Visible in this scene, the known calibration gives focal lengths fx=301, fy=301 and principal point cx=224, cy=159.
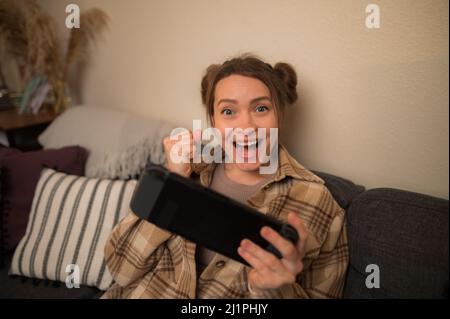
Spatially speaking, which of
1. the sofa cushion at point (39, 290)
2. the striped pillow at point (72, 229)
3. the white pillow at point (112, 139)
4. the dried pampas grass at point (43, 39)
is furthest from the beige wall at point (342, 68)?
the sofa cushion at point (39, 290)

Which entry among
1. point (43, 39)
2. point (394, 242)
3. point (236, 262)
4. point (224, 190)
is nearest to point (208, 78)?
point (224, 190)

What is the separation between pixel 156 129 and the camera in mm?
1109

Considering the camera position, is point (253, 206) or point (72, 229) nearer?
point (253, 206)

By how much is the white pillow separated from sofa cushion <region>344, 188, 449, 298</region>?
0.67 meters

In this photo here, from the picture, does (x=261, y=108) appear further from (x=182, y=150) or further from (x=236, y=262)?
(x=236, y=262)

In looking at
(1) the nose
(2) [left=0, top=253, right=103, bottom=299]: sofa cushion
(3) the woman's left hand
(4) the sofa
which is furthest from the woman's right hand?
(2) [left=0, top=253, right=103, bottom=299]: sofa cushion

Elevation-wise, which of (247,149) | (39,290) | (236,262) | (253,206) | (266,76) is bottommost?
(39,290)

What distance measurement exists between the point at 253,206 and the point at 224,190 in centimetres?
12

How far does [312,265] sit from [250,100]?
418 millimetres

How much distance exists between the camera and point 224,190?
2.76ft

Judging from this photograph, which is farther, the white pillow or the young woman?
the white pillow

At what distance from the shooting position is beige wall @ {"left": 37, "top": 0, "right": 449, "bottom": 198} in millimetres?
673

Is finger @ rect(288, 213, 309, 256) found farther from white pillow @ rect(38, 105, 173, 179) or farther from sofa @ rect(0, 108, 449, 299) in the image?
Answer: white pillow @ rect(38, 105, 173, 179)

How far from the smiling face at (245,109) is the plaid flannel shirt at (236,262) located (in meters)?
0.11
